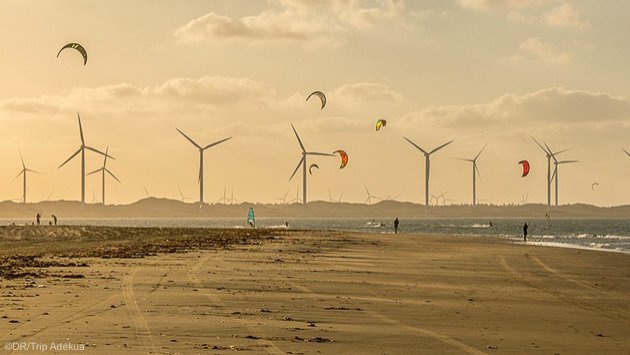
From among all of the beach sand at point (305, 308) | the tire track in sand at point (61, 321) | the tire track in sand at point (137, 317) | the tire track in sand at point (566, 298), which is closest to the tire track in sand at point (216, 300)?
the beach sand at point (305, 308)

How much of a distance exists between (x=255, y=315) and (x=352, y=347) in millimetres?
3872

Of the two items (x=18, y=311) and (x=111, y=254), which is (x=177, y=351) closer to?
(x=18, y=311)

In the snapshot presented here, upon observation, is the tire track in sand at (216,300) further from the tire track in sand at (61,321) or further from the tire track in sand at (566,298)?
the tire track in sand at (566,298)

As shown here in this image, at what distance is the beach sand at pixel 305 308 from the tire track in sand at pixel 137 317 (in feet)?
0.10

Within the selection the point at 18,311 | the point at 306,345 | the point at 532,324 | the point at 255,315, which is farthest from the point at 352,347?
the point at 18,311

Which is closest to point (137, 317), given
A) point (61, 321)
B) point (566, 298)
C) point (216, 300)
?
point (61, 321)

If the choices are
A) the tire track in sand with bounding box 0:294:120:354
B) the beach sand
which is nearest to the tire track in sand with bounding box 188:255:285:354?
the beach sand

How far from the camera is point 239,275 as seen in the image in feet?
87.4

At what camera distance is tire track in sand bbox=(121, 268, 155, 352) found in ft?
41.9

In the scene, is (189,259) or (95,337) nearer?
(95,337)

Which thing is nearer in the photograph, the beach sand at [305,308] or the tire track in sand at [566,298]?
the beach sand at [305,308]

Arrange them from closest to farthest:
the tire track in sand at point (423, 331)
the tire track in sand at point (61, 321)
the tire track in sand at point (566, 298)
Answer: the tire track in sand at point (61, 321) → the tire track in sand at point (423, 331) → the tire track in sand at point (566, 298)

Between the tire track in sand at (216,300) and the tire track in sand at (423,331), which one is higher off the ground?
the tire track in sand at (216,300)

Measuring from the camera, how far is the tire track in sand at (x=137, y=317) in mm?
12764
